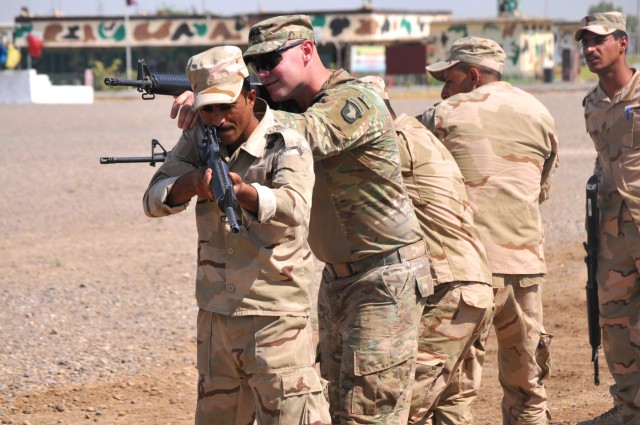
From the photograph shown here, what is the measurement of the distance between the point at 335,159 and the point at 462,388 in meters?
1.52

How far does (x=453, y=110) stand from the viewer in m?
5.56

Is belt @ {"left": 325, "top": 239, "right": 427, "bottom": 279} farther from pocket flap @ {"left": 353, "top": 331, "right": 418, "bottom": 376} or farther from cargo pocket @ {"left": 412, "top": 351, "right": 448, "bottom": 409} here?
cargo pocket @ {"left": 412, "top": 351, "right": 448, "bottom": 409}

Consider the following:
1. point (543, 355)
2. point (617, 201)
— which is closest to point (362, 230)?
point (543, 355)

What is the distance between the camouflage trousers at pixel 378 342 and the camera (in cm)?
435

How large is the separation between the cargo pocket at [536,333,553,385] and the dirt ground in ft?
3.01

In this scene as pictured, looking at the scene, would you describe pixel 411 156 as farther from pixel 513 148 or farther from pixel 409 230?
pixel 513 148

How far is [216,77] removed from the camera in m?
3.83

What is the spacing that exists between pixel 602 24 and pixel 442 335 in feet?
7.73

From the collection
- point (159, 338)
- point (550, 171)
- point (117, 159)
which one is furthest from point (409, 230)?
point (159, 338)

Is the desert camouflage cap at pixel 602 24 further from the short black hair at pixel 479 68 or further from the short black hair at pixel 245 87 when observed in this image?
the short black hair at pixel 245 87

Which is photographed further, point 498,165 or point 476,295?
point 498,165

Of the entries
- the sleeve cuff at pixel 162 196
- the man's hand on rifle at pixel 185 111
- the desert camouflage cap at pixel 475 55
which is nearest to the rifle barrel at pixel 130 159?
the man's hand on rifle at pixel 185 111

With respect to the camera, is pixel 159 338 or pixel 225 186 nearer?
pixel 225 186

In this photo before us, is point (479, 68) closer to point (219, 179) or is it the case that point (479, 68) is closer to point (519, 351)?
point (519, 351)
